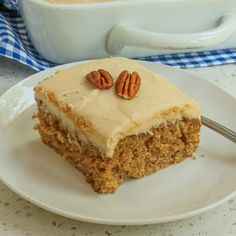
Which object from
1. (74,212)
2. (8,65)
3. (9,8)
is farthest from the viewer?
(9,8)

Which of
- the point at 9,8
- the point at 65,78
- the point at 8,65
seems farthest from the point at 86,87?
the point at 9,8

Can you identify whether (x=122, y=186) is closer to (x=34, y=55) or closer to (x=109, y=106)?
(x=109, y=106)

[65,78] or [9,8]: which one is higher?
[65,78]

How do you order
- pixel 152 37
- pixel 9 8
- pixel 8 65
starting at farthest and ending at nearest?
pixel 9 8 → pixel 8 65 → pixel 152 37

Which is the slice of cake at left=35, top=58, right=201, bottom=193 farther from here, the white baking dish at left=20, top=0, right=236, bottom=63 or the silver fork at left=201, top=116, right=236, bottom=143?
the white baking dish at left=20, top=0, right=236, bottom=63

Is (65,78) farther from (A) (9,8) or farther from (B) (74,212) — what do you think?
(A) (9,8)

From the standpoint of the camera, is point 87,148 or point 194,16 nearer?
point 87,148

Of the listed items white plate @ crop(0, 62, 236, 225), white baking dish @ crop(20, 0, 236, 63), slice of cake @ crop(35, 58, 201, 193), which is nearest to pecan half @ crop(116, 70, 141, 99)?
slice of cake @ crop(35, 58, 201, 193)
